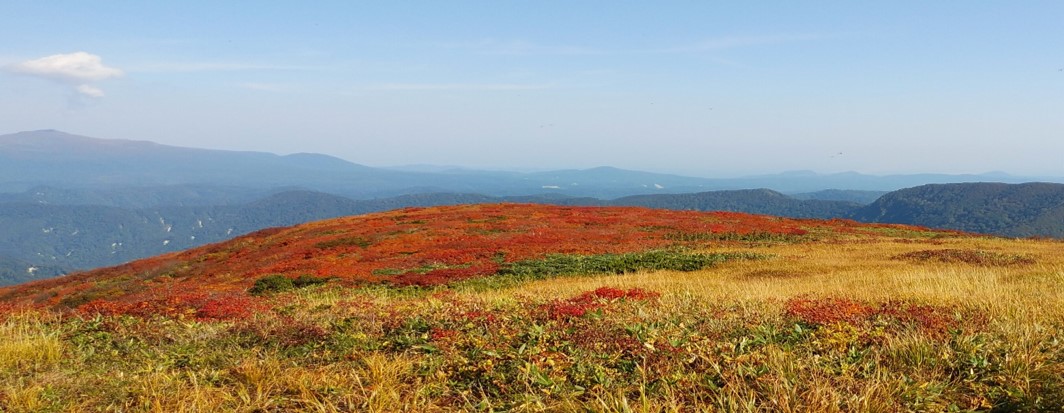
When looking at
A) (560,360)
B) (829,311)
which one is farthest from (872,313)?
(560,360)

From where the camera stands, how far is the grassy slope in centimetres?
615

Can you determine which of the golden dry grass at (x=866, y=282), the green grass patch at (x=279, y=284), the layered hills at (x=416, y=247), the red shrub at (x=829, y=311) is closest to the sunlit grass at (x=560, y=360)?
the red shrub at (x=829, y=311)

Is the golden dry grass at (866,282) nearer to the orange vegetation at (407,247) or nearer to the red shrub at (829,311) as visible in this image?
the red shrub at (829,311)

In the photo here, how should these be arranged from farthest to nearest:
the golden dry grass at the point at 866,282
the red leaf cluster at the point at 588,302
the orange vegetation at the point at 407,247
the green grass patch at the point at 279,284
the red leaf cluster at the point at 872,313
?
1. the orange vegetation at the point at 407,247
2. the green grass patch at the point at 279,284
3. the golden dry grass at the point at 866,282
4. the red leaf cluster at the point at 588,302
5. the red leaf cluster at the point at 872,313

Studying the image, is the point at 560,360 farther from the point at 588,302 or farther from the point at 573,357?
the point at 588,302

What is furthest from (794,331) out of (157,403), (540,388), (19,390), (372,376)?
(19,390)

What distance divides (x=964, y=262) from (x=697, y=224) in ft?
87.8

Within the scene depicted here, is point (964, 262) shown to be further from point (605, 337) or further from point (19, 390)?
point (19, 390)

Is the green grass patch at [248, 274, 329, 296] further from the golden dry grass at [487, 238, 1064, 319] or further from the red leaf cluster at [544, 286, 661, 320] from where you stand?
the red leaf cluster at [544, 286, 661, 320]

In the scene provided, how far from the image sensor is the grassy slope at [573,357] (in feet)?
20.2

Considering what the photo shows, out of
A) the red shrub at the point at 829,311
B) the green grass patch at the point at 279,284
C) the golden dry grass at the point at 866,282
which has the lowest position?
the green grass patch at the point at 279,284

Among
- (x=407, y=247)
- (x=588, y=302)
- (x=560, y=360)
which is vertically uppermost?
(x=560, y=360)

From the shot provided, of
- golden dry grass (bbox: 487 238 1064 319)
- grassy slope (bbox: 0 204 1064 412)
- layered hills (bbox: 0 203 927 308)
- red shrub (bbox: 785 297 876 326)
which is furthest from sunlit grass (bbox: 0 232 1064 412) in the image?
layered hills (bbox: 0 203 927 308)

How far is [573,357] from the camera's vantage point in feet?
24.8
